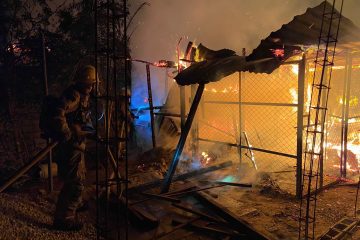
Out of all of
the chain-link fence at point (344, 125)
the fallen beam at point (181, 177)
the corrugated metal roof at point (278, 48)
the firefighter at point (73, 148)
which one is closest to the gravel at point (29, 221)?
the firefighter at point (73, 148)

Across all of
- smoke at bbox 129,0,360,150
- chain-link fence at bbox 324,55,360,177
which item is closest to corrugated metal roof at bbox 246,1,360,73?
chain-link fence at bbox 324,55,360,177

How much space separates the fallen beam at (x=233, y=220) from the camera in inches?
176

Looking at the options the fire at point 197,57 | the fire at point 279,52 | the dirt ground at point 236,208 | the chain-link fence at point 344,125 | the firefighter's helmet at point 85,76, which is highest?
the fire at point 197,57

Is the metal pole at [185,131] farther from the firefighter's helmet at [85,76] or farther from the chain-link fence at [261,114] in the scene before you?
the chain-link fence at [261,114]

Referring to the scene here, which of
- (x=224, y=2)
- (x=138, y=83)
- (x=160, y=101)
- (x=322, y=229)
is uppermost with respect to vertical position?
(x=224, y=2)

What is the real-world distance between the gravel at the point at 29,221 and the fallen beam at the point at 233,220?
2115 mm

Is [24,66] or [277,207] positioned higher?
[24,66]

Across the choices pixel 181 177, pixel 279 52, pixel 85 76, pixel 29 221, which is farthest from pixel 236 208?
pixel 85 76

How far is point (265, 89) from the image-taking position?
32.9 feet

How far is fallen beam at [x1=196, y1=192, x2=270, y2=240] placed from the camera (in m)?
4.46

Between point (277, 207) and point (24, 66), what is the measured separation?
792 centimetres

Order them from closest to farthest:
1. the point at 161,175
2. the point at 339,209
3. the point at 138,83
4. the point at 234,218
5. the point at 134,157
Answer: the point at 234,218 → the point at 339,209 → the point at 161,175 → the point at 134,157 → the point at 138,83

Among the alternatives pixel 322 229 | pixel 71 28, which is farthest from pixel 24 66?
pixel 322 229

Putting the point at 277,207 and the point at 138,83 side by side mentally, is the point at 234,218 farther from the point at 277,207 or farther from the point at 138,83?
the point at 138,83
